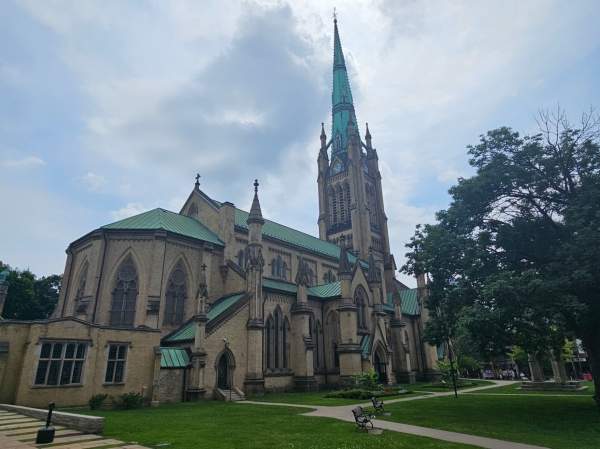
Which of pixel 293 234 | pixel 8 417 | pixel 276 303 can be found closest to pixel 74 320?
pixel 8 417

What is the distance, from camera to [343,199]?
5931cm

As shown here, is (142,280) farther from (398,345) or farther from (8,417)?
(398,345)

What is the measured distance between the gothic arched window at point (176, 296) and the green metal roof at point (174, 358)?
4.48 metres

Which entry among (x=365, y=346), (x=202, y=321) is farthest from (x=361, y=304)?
(x=202, y=321)

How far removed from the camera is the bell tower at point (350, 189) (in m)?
55.5

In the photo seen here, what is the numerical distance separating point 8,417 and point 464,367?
63636mm

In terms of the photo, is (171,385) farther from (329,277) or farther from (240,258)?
(329,277)

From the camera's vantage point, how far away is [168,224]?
32688mm

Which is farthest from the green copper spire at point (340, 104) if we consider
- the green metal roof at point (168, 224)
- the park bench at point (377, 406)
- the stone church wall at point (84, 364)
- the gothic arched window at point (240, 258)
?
the park bench at point (377, 406)

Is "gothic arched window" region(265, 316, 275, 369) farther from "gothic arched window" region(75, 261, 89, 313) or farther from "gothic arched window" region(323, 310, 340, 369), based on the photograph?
"gothic arched window" region(75, 261, 89, 313)

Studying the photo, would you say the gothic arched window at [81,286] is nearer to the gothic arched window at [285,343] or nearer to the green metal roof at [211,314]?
the green metal roof at [211,314]

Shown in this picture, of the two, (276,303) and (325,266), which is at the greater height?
(325,266)

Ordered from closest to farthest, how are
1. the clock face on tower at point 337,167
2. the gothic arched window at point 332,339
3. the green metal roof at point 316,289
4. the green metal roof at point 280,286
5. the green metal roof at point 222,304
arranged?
1. the green metal roof at point 222,304
2. the green metal roof at point 280,286
3. the gothic arched window at point 332,339
4. the green metal roof at point 316,289
5. the clock face on tower at point 337,167

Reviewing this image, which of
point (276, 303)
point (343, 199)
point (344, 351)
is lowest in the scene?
point (344, 351)
